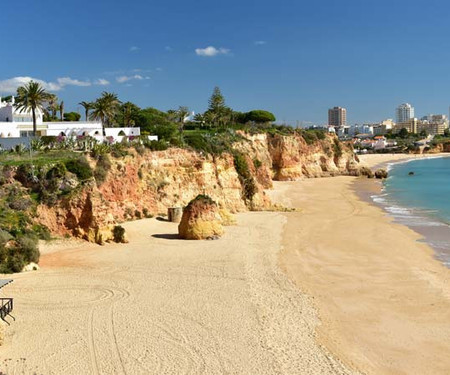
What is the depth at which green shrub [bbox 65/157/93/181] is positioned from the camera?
25.0 metres

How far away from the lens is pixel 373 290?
56.5 ft

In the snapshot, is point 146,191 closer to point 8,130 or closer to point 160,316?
point 160,316

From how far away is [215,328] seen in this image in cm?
1323

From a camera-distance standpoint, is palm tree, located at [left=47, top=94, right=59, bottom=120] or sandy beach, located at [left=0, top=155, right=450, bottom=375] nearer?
sandy beach, located at [left=0, top=155, right=450, bottom=375]

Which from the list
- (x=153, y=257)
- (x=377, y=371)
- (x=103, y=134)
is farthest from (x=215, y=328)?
(x=103, y=134)

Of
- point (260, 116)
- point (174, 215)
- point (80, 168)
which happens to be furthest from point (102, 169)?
point (260, 116)

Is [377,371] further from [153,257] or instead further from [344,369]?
[153,257]

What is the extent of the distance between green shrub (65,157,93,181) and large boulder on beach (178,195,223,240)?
5.88 m

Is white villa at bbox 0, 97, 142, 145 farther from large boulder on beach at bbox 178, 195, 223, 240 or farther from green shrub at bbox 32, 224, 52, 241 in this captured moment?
green shrub at bbox 32, 224, 52, 241

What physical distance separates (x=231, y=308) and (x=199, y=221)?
32.3ft

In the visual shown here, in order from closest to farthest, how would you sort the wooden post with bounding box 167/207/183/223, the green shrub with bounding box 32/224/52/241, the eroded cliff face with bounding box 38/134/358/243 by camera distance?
1. the green shrub with bounding box 32/224/52/241
2. the eroded cliff face with bounding box 38/134/358/243
3. the wooden post with bounding box 167/207/183/223

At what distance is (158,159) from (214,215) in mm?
8529

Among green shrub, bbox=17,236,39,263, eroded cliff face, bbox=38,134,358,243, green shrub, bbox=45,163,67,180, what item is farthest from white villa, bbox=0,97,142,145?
green shrub, bbox=17,236,39,263

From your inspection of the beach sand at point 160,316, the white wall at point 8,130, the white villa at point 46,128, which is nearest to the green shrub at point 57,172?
the beach sand at point 160,316
